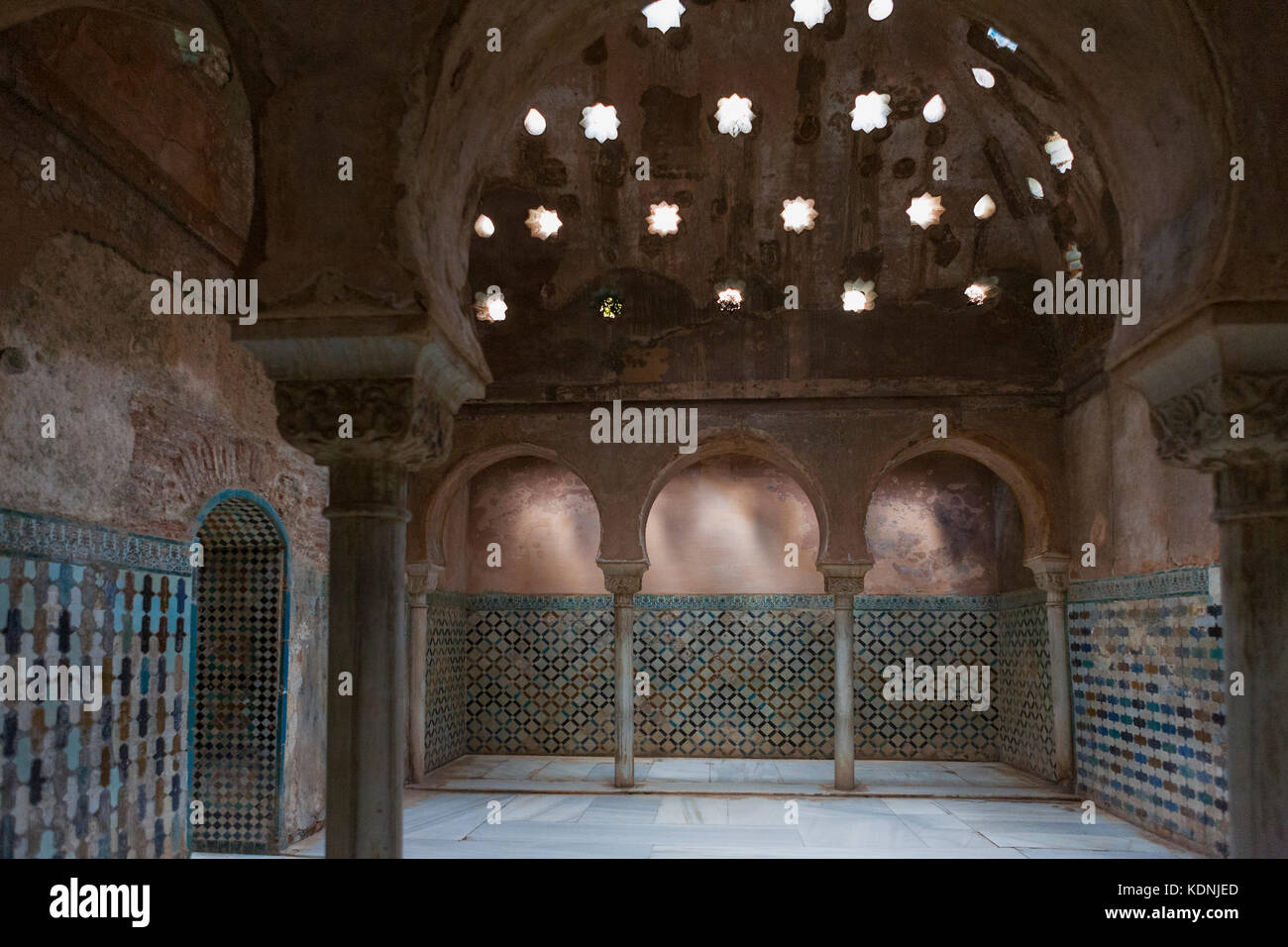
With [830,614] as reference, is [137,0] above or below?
above

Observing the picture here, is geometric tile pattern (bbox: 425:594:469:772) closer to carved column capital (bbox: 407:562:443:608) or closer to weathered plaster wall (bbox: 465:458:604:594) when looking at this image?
carved column capital (bbox: 407:562:443:608)

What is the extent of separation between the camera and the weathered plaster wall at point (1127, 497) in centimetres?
772

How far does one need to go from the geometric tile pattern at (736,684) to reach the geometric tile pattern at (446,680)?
2260 millimetres

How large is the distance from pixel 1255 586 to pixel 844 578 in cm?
677

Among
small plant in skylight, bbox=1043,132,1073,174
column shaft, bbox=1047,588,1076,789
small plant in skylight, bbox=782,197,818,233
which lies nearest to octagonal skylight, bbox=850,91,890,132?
small plant in skylight, bbox=782,197,818,233

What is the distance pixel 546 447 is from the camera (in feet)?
36.6

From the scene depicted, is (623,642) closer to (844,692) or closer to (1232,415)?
(844,692)

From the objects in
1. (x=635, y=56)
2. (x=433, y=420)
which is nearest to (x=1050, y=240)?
(x=635, y=56)

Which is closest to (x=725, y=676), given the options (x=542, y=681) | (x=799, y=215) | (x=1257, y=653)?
(x=542, y=681)

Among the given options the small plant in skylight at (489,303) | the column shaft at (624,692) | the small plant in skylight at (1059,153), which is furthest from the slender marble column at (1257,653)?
the small plant in skylight at (489,303)

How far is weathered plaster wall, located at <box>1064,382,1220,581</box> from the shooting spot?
7.72m

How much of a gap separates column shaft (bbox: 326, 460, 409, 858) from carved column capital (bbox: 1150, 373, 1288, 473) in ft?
10.6

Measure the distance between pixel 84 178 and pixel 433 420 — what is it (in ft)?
9.85

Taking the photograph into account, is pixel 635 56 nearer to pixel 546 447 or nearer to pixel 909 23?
pixel 909 23
